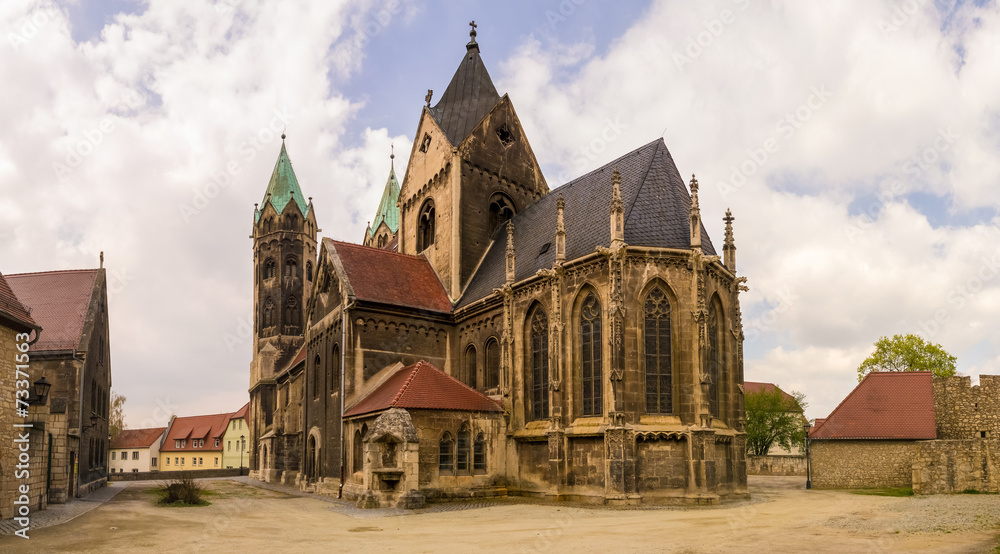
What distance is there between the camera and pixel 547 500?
2475cm

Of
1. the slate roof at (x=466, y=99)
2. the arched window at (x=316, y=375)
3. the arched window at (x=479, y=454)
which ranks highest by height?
the slate roof at (x=466, y=99)

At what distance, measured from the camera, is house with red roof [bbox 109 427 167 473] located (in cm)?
8615

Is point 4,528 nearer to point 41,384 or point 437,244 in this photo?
point 41,384

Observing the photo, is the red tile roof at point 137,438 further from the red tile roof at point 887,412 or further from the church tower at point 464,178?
the red tile roof at point 887,412

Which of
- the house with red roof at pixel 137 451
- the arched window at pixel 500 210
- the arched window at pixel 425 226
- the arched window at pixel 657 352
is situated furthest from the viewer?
the house with red roof at pixel 137 451

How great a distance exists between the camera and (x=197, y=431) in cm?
8631

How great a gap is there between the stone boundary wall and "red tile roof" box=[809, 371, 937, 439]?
38 centimetres

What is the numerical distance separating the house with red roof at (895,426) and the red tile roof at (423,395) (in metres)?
14.7

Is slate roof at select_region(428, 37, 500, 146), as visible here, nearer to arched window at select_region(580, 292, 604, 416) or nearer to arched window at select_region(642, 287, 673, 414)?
arched window at select_region(580, 292, 604, 416)

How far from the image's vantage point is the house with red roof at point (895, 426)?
29422 mm

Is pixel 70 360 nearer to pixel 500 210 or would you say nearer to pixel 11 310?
pixel 11 310

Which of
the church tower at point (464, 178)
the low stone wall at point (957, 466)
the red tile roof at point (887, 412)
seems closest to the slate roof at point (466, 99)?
the church tower at point (464, 178)

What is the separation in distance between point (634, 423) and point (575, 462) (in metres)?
2.63

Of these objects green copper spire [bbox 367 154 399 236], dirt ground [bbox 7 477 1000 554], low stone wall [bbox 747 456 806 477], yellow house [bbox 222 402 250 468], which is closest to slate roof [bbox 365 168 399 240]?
green copper spire [bbox 367 154 399 236]
